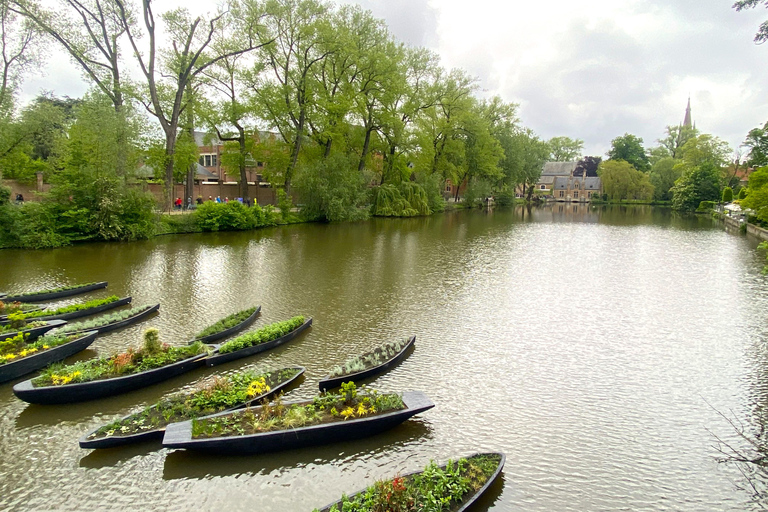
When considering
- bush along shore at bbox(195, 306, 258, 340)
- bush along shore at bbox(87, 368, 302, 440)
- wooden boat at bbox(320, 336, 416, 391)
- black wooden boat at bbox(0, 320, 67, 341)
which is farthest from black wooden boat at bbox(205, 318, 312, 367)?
black wooden boat at bbox(0, 320, 67, 341)

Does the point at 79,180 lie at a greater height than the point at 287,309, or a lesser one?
greater

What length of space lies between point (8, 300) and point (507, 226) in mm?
39580

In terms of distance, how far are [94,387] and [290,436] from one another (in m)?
4.40

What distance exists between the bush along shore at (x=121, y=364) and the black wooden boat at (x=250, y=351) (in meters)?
0.31

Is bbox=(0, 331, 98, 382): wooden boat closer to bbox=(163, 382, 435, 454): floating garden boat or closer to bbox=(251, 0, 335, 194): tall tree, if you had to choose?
bbox=(163, 382, 435, 454): floating garden boat

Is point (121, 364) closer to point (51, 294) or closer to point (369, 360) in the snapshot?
point (369, 360)

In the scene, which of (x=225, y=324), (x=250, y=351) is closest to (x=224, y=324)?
(x=225, y=324)

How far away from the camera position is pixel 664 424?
9008mm

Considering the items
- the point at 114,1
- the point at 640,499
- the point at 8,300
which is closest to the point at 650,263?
the point at 640,499

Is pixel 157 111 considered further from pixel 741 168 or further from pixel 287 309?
pixel 741 168

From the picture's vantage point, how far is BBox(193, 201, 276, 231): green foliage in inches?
1398

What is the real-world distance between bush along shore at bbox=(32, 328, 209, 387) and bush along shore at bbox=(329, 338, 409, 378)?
3.36 meters

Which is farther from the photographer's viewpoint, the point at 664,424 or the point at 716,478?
the point at 664,424

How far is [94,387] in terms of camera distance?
902cm
